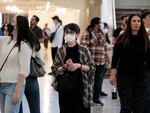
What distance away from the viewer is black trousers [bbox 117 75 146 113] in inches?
220

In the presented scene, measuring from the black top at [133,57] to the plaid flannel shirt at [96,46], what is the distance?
2753mm

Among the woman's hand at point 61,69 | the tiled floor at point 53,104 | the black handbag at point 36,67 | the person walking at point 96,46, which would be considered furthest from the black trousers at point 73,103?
the person walking at point 96,46

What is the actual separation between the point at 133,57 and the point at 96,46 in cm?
294

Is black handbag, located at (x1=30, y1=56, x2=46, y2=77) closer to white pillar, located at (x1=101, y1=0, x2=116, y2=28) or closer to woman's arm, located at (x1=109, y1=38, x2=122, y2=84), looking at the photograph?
woman's arm, located at (x1=109, y1=38, x2=122, y2=84)

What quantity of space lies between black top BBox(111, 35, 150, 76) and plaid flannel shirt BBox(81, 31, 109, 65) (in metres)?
2.75

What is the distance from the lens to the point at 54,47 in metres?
13.2

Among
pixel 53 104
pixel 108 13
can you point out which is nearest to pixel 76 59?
pixel 53 104

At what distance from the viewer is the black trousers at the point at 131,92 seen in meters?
5.58

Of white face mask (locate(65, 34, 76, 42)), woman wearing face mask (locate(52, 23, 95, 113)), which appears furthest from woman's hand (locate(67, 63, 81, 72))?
white face mask (locate(65, 34, 76, 42))

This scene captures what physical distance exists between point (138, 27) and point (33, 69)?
144 cm

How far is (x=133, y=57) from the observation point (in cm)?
555

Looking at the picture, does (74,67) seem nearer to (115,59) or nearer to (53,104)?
(115,59)

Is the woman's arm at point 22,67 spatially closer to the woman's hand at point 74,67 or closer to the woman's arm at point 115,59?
the woman's hand at point 74,67

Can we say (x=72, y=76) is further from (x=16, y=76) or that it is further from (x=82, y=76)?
(x=16, y=76)
